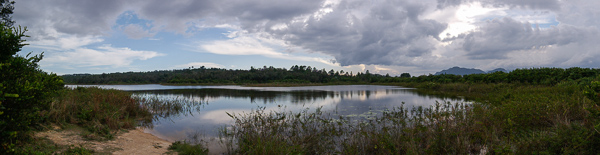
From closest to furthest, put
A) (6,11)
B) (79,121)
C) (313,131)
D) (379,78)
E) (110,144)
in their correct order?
1. (110,144)
2. (313,131)
3. (79,121)
4. (6,11)
5. (379,78)

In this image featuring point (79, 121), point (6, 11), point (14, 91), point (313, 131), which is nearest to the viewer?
point (14, 91)

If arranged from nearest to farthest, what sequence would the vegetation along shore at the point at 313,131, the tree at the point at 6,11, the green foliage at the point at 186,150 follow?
the vegetation along shore at the point at 313,131 → the green foliage at the point at 186,150 → the tree at the point at 6,11

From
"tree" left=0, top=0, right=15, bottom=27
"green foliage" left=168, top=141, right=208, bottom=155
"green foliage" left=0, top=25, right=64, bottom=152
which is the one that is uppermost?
"tree" left=0, top=0, right=15, bottom=27

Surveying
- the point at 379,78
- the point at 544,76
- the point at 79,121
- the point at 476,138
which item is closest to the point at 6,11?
the point at 79,121

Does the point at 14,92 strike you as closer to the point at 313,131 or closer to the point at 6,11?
the point at 313,131

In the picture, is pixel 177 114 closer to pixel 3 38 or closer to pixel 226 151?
pixel 226 151

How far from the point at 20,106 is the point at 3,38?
4.44 feet

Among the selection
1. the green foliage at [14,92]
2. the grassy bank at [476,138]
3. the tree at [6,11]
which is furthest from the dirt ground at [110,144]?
the tree at [6,11]

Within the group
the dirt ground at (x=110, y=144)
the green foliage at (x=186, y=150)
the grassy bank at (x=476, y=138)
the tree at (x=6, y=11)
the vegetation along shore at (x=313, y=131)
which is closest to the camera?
the vegetation along shore at (x=313, y=131)

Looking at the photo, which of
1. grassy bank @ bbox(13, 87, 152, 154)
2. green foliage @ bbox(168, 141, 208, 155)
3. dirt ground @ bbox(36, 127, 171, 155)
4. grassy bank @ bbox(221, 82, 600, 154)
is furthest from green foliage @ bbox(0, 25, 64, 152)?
grassy bank @ bbox(221, 82, 600, 154)

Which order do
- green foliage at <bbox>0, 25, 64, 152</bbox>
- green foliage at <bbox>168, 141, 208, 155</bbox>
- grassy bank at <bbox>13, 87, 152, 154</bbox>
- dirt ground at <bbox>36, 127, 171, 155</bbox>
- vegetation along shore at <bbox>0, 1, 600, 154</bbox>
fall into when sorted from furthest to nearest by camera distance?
green foliage at <bbox>168, 141, 208, 155</bbox>, dirt ground at <bbox>36, 127, 171, 155</bbox>, grassy bank at <bbox>13, 87, 152, 154</bbox>, vegetation along shore at <bbox>0, 1, 600, 154</bbox>, green foliage at <bbox>0, 25, 64, 152</bbox>

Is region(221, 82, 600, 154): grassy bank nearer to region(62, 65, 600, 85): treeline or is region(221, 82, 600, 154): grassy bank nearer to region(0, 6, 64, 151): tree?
region(0, 6, 64, 151): tree

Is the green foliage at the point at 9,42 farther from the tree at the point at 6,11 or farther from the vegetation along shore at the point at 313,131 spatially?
the tree at the point at 6,11

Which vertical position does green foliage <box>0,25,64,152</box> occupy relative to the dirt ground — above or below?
above
